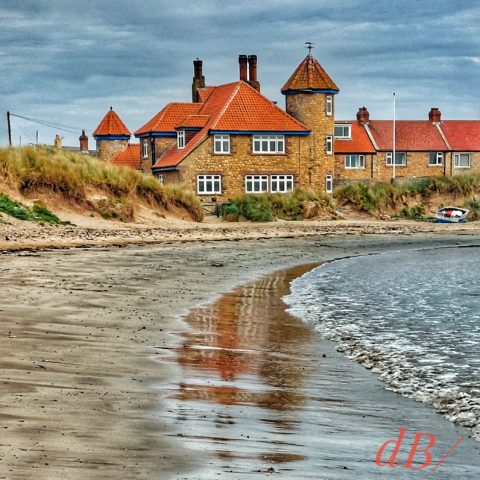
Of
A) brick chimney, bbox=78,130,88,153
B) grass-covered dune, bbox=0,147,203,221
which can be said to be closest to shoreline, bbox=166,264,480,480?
grass-covered dune, bbox=0,147,203,221

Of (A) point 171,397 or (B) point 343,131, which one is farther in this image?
(B) point 343,131

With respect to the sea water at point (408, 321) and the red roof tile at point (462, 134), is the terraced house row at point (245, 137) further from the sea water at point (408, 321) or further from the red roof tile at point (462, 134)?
the sea water at point (408, 321)

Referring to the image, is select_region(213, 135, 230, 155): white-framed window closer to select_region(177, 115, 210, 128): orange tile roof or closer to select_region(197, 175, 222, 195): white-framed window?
select_region(197, 175, 222, 195): white-framed window

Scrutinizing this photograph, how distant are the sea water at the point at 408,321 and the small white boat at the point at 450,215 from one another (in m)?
26.1

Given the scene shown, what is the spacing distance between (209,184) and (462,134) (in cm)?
3136

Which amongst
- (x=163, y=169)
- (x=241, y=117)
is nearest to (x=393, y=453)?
(x=241, y=117)

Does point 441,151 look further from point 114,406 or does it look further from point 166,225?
point 114,406

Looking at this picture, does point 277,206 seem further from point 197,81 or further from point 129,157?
point 129,157

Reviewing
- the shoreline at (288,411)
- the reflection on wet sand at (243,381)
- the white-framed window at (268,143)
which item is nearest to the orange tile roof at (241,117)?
the white-framed window at (268,143)

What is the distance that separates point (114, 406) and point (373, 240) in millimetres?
35325

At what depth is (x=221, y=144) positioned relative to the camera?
56062 millimetres

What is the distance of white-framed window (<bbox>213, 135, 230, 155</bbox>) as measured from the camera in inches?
2200

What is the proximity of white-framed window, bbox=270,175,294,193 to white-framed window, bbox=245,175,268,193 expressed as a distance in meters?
0.50

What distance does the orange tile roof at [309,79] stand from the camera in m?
57.9
